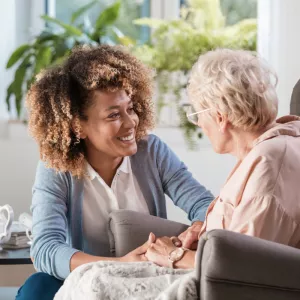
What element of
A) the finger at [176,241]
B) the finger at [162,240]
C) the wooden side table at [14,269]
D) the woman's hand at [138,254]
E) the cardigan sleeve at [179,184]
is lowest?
the wooden side table at [14,269]

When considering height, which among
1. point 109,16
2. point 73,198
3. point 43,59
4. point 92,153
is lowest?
point 73,198

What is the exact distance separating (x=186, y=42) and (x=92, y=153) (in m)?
1.49

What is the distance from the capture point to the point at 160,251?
2.11 m

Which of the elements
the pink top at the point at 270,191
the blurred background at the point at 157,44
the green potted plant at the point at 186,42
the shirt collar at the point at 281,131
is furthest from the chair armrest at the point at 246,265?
the green potted plant at the point at 186,42

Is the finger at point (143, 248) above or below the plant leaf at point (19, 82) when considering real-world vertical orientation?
below

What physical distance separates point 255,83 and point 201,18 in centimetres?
210

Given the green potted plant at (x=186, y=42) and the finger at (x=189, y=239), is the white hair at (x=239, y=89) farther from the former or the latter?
the green potted plant at (x=186, y=42)

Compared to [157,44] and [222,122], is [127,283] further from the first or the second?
[157,44]

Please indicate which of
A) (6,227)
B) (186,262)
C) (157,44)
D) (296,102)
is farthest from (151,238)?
(157,44)

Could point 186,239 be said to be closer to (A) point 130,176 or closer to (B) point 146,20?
(A) point 130,176

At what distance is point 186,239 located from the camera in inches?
85.0

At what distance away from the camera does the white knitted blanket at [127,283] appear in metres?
1.69

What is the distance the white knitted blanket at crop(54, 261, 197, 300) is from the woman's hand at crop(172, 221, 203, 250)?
20 centimetres

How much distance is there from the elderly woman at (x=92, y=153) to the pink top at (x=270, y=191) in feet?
1.88
